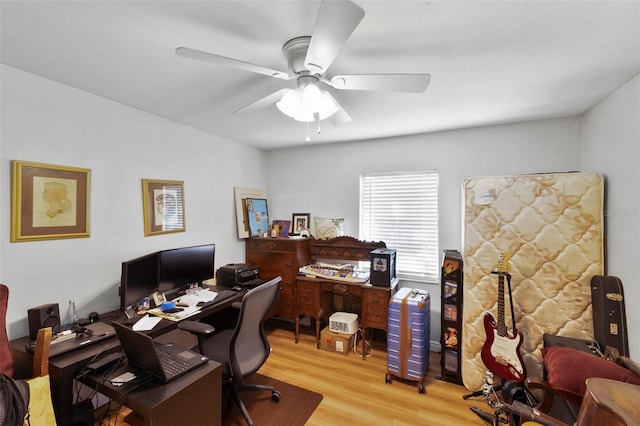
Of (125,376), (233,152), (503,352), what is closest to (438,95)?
(503,352)

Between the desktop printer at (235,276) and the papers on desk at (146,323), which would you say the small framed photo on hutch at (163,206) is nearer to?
the desktop printer at (235,276)

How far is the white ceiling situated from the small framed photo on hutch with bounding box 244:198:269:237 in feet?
5.05

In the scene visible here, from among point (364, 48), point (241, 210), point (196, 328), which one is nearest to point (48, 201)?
point (196, 328)

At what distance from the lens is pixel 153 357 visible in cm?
135

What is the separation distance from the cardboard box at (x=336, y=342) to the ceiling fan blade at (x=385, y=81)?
2550 mm

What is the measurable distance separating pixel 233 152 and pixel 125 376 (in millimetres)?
2627

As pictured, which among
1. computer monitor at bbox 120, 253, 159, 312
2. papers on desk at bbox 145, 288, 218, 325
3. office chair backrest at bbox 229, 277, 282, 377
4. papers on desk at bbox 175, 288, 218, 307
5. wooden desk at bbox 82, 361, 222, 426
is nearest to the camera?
wooden desk at bbox 82, 361, 222, 426

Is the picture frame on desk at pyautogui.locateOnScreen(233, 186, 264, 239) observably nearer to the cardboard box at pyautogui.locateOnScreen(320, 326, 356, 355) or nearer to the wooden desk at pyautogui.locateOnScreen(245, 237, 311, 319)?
the wooden desk at pyautogui.locateOnScreen(245, 237, 311, 319)

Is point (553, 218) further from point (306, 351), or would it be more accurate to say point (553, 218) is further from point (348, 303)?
point (306, 351)

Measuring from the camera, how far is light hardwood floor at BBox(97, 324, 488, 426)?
2.04m

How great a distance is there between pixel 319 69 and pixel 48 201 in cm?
205

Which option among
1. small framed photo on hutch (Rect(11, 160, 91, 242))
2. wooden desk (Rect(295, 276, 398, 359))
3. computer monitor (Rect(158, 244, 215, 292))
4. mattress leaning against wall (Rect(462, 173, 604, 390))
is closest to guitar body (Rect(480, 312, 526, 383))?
mattress leaning against wall (Rect(462, 173, 604, 390))

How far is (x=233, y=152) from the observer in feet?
11.4

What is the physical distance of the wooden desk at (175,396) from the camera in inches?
48.8
